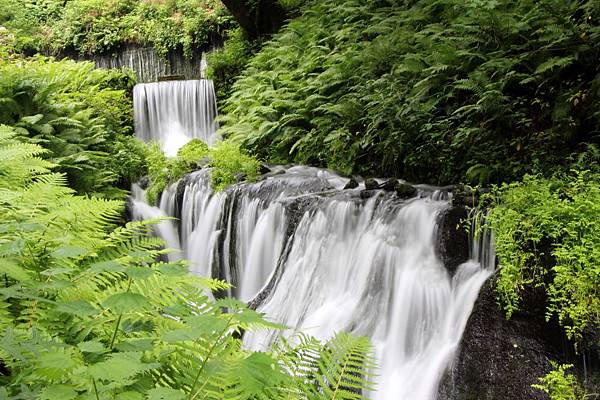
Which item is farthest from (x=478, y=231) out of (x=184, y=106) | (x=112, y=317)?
(x=184, y=106)

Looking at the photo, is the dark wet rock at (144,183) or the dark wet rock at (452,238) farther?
the dark wet rock at (144,183)

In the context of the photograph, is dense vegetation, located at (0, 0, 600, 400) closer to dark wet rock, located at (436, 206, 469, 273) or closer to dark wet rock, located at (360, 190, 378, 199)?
dark wet rock, located at (436, 206, 469, 273)

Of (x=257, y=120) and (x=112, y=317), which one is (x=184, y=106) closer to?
(x=257, y=120)

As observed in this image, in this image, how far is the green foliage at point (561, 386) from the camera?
3.20 metres

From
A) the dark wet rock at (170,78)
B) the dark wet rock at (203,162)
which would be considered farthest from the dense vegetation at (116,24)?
the dark wet rock at (203,162)

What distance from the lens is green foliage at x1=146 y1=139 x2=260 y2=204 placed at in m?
8.59

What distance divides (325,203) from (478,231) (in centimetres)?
237

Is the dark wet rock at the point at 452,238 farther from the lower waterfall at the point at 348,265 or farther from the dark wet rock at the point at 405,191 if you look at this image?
the dark wet rock at the point at 405,191

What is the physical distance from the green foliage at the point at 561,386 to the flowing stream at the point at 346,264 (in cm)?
80

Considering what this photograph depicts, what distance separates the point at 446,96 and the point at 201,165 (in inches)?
224

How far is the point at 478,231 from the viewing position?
4449 mm

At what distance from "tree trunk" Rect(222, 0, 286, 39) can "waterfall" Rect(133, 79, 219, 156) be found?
2.16 meters

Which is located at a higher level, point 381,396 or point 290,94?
point 290,94

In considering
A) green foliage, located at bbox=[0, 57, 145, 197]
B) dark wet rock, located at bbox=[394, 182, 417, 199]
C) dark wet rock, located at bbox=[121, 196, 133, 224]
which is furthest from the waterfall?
dark wet rock, located at bbox=[394, 182, 417, 199]
